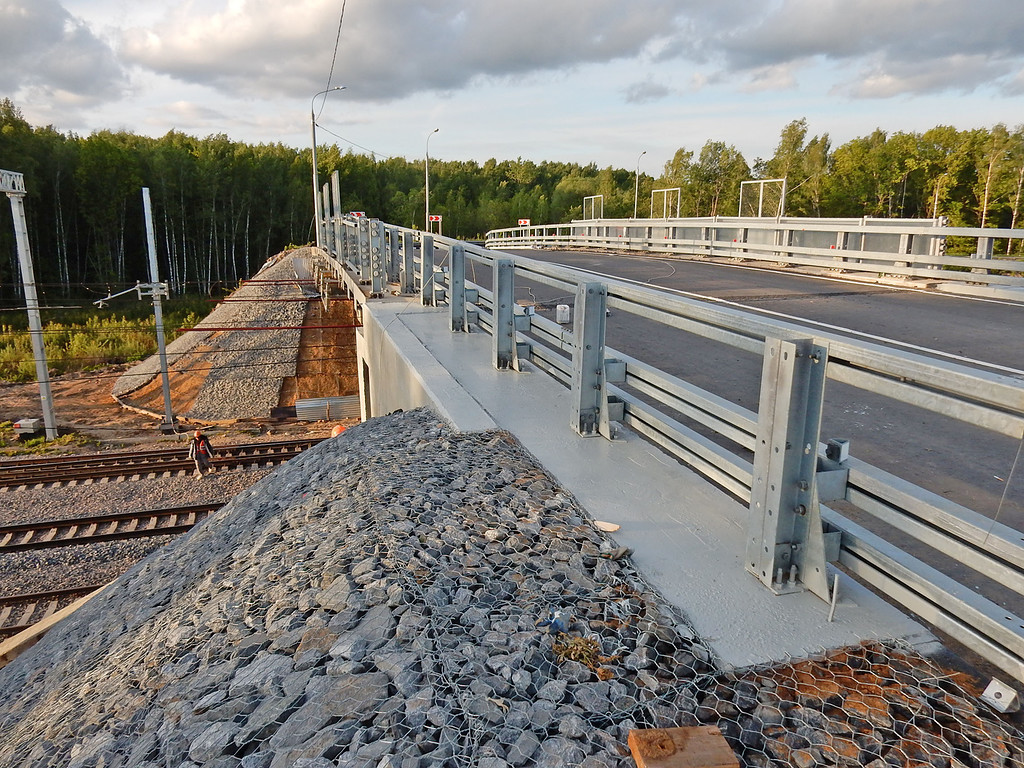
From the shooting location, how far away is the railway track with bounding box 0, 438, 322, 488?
14391mm

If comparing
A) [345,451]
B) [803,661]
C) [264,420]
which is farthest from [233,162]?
[803,661]

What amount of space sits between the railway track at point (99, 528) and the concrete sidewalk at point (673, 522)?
689 centimetres

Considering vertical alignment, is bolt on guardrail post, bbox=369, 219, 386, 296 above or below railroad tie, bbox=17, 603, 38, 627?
above

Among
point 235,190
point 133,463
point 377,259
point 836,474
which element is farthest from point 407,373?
point 235,190

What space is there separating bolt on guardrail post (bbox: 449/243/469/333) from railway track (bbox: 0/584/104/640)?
5.77 m

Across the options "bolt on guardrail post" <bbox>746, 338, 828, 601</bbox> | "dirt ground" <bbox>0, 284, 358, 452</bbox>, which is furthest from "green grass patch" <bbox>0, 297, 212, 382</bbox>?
"bolt on guardrail post" <bbox>746, 338, 828, 601</bbox>

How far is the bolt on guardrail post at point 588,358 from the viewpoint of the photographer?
513cm

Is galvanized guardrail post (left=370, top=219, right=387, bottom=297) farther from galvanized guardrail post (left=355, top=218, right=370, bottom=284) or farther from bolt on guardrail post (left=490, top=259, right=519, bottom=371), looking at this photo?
bolt on guardrail post (left=490, top=259, right=519, bottom=371)

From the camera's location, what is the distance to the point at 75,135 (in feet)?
234

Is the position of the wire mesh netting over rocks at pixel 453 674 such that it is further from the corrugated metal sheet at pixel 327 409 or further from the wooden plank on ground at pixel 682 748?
the corrugated metal sheet at pixel 327 409

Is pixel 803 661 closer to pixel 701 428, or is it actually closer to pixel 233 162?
pixel 701 428

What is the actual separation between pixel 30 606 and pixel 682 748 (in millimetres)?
10403

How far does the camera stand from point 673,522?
3.89m

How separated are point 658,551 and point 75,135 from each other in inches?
3363
